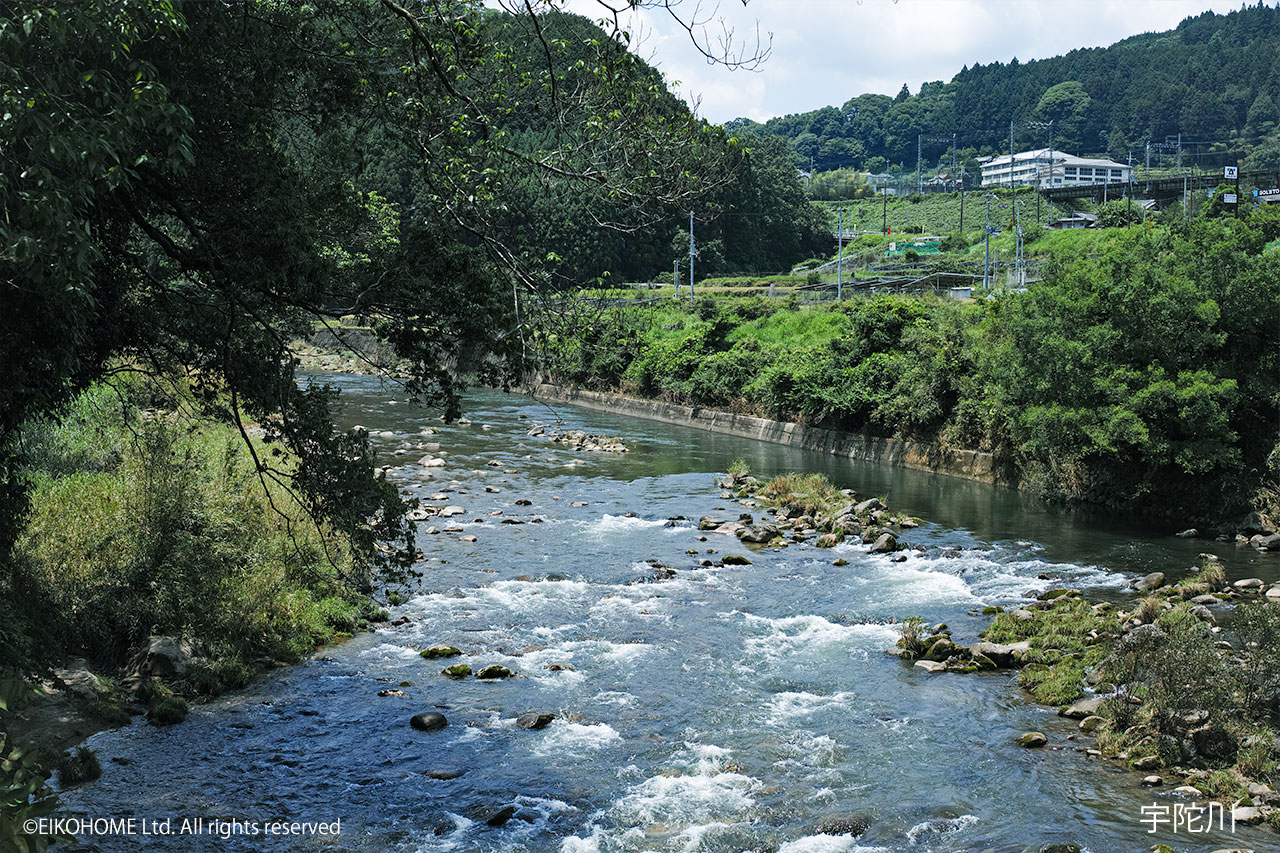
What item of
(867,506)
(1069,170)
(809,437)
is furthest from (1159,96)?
(867,506)

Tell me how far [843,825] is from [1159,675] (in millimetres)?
4793

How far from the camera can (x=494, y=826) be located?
31.4 ft

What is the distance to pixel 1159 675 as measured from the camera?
11789mm

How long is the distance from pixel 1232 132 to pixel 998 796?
178 m

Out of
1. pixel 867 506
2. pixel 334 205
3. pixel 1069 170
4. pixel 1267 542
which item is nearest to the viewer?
pixel 334 205

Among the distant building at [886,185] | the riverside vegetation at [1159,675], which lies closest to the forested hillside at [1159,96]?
the distant building at [886,185]

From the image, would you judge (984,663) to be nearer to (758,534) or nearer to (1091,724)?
(1091,724)

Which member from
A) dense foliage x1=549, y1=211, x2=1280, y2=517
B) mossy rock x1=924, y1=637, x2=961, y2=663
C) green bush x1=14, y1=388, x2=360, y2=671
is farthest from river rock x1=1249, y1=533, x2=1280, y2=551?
green bush x1=14, y1=388, x2=360, y2=671

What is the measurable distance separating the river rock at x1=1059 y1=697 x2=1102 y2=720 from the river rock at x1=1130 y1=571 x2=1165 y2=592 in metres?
6.22

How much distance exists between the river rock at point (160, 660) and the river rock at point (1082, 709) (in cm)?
1083

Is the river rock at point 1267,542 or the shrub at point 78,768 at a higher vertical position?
the shrub at point 78,768

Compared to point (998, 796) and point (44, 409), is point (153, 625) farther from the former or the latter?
point (998, 796)

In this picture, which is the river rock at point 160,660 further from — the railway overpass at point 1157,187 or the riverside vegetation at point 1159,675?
the railway overpass at point 1157,187

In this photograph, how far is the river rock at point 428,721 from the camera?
1178cm
